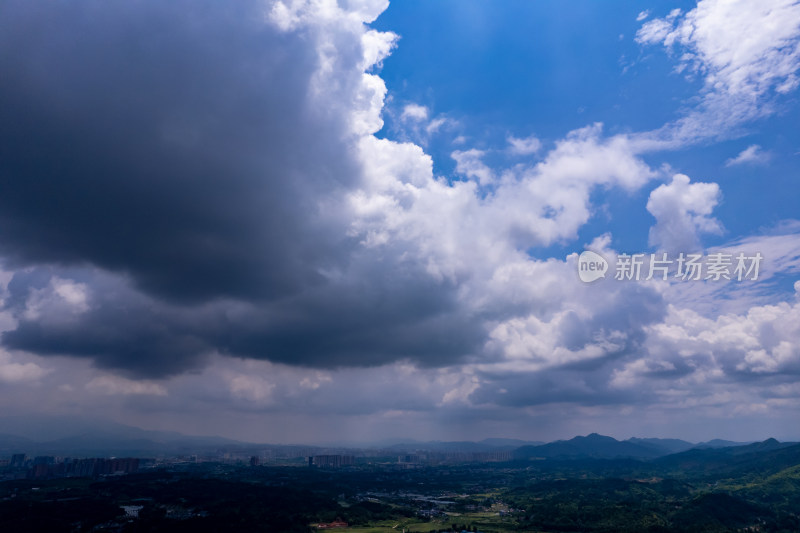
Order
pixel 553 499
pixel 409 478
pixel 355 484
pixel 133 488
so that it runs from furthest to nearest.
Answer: pixel 409 478, pixel 355 484, pixel 553 499, pixel 133 488

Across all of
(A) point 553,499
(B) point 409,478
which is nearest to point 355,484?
(B) point 409,478

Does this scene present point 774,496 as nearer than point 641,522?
No

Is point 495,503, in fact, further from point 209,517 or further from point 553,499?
point 209,517

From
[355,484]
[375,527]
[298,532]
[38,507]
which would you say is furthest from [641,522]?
[38,507]

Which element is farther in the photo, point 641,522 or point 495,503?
point 495,503

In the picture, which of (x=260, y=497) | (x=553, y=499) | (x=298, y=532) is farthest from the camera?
(x=553, y=499)

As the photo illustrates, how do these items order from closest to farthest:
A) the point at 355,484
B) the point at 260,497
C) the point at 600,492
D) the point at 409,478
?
the point at 260,497 → the point at 600,492 → the point at 355,484 → the point at 409,478

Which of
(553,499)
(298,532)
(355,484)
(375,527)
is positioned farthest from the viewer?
(355,484)

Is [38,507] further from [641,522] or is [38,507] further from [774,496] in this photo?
[774,496]

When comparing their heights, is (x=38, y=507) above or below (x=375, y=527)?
above
